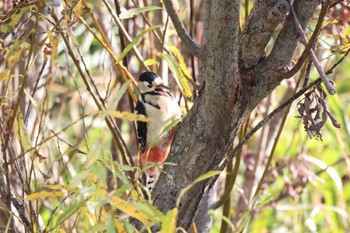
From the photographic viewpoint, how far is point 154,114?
1.97 meters

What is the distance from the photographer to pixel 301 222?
277 cm

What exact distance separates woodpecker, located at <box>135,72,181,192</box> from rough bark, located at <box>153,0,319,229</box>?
1.80 feet

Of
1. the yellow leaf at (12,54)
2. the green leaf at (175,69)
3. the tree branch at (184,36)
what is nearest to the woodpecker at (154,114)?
the green leaf at (175,69)

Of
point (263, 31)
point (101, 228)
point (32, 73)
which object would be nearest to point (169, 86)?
point (32, 73)

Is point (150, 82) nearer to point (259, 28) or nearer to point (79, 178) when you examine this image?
point (259, 28)

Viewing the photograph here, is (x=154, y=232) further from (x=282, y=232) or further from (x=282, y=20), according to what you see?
(x=282, y=232)

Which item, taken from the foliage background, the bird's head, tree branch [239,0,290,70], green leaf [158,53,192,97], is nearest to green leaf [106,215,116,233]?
the foliage background

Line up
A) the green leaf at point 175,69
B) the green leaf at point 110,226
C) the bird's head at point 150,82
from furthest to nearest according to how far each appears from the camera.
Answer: the bird's head at point 150,82
the green leaf at point 175,69
the green leaf at point 110,226

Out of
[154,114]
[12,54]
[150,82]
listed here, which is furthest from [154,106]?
[12,54]

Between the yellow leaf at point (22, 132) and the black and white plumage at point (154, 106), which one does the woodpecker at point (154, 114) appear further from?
the yellow leaf at point (22, 132)

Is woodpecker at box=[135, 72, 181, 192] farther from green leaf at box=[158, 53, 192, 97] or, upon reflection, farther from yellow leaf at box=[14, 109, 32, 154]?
yellow leaf at box=[14, 109, 32, 154]

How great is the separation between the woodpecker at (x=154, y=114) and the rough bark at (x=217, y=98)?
55 cm

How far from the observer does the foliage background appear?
1.07 meters

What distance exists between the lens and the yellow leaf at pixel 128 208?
1.04 m
